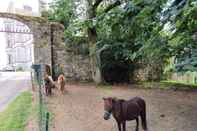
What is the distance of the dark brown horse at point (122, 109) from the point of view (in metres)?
5.11

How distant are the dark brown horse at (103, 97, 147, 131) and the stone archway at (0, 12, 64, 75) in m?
9.71

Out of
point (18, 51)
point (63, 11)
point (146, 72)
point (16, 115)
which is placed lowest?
point (16, 115)

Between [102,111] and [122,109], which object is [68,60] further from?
[122,109]

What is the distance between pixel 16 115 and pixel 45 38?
7688mm

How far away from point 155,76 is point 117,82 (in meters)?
3.06

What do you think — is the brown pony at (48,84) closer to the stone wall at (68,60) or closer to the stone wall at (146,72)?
the stone wall at (68,60)

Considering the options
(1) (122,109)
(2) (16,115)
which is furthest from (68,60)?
(1) (122,109)

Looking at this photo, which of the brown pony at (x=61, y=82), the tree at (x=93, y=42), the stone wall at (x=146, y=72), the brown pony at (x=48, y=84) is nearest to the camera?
the brown pony at (x=48, y=84)

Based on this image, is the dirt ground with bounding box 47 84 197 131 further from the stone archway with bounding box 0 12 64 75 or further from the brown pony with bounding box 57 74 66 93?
the stone archway with bounding box 0 12 64 75

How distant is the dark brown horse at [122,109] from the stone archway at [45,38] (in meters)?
9.71

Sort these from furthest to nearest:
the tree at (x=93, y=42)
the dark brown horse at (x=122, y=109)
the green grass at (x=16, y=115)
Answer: the tree at (x=93, y=42) → the green grass at (x=16, y=115) → the dark brown horse at (x=122, y=109)

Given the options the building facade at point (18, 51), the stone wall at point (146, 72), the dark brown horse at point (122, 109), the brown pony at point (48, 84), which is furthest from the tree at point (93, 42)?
the building facade at point (18, 51)

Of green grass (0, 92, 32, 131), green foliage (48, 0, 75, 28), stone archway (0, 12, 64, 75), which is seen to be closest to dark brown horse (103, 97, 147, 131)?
green grass (0, 92, 32, 131)

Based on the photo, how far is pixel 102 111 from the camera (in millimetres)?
8320
